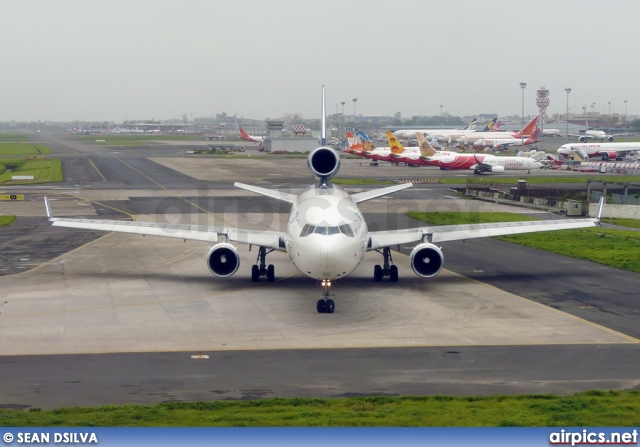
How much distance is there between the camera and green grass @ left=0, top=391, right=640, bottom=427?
20406 mm

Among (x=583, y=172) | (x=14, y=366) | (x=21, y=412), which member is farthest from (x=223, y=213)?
(x=583, y=172)

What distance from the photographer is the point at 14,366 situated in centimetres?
2681

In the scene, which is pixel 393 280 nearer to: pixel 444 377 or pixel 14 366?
pixel 444 377

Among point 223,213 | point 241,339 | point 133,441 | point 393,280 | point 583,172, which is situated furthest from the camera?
point 583,172

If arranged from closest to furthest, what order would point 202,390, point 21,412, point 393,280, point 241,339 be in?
point 21,412
point 202,390
point 241,339
point 393,280

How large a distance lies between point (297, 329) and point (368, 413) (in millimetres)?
10969

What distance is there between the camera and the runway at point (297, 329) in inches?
983

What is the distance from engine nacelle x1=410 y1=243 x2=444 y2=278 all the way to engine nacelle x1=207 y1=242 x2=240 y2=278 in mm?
8097

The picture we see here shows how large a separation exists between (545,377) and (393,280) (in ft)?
55.9

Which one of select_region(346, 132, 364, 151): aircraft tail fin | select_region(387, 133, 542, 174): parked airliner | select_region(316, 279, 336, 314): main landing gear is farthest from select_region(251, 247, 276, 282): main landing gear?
select_region(346, 132, 364, 151): aircraft tail fin

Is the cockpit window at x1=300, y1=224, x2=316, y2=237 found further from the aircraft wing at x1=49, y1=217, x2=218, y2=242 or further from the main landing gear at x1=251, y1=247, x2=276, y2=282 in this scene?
the aircraft wing at x1=49, y1=217, x2=218, y2=242

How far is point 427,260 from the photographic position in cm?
3941

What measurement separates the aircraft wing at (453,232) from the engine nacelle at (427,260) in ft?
2.50

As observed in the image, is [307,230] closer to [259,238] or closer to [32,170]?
[259,238]
